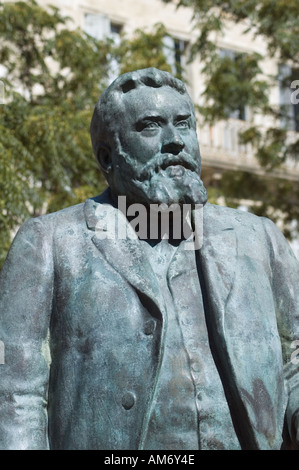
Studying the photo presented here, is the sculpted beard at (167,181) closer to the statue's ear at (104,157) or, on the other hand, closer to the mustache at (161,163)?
the mustache at (161,163)

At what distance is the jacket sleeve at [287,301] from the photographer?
361cm

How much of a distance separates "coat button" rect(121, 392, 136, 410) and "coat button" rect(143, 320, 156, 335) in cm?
21

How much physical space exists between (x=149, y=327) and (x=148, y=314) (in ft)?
0.17

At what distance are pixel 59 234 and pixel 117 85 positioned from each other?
59 cm

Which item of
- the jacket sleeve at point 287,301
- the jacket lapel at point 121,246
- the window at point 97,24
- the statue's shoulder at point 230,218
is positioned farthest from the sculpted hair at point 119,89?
the window at point 97,24

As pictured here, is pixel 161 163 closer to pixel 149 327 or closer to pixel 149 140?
pixel 149 140

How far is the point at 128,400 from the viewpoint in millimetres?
3324

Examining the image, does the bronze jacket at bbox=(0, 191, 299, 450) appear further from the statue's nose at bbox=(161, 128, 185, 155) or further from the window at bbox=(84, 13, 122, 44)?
the window at bbox=(84, 13, 122, 44)

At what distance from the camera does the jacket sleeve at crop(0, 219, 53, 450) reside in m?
3.38

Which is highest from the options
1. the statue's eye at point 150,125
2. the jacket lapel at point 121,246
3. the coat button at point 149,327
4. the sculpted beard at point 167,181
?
the statue's eye at point 150,125

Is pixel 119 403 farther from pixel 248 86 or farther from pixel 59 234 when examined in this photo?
pixel 248 86

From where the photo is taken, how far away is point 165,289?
3574mm

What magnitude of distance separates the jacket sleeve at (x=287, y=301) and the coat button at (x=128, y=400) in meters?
0.54
